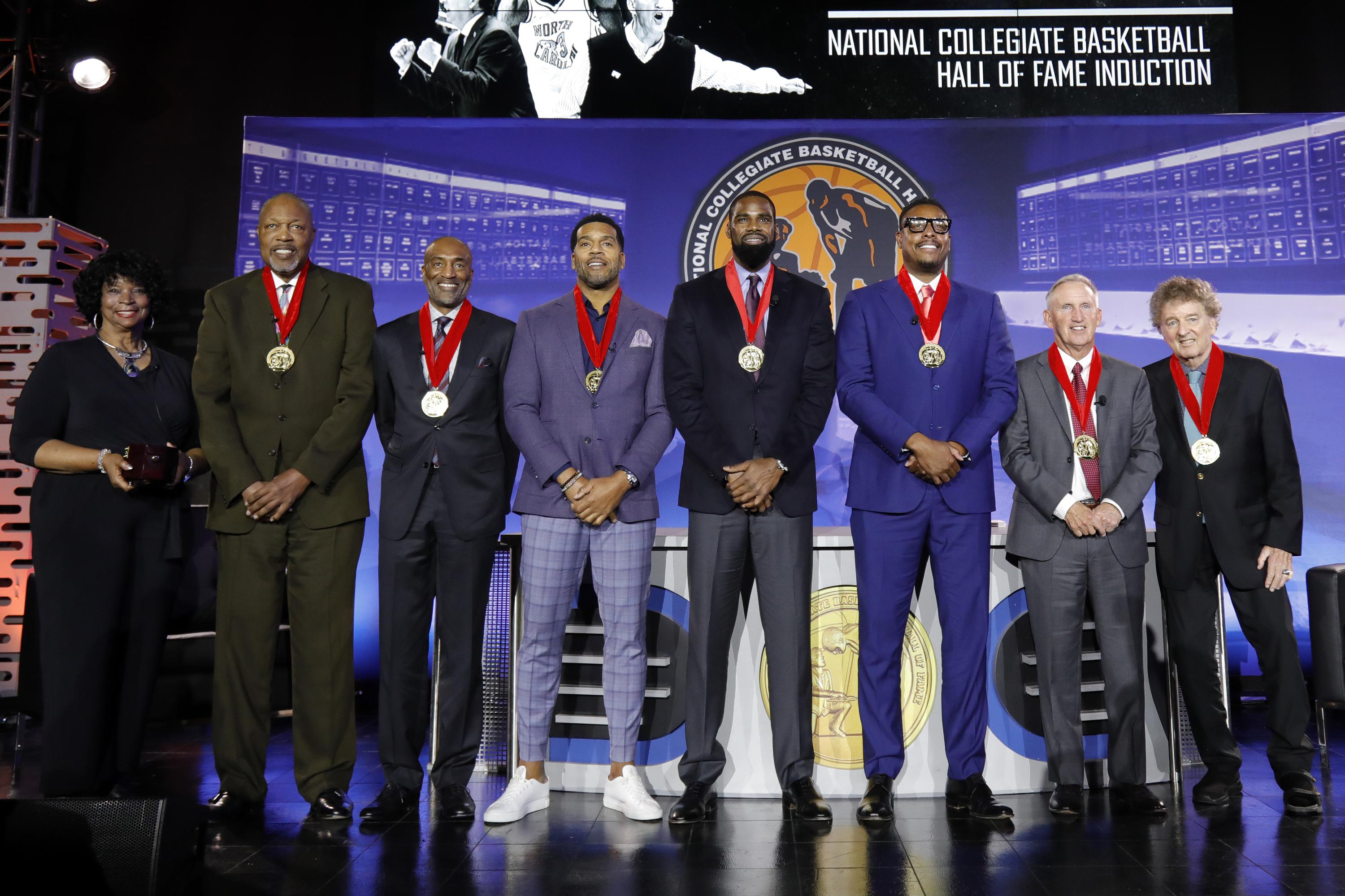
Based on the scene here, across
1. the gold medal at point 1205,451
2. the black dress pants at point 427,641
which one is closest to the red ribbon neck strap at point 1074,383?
the gold medal at point 1205,451

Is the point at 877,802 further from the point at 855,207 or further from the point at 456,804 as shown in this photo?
the point at 855,207

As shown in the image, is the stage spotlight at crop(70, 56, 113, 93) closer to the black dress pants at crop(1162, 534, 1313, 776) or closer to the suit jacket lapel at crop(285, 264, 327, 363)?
the suit jacket lapel at crop(285, 264, 327, 363)

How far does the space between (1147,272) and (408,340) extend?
14.8 ft

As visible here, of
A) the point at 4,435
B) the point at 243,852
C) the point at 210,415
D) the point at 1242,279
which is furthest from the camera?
the point at 1242,279

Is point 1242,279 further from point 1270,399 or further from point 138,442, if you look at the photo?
point 138,442

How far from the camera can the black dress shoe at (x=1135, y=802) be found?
130 inches

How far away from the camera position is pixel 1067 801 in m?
3.34

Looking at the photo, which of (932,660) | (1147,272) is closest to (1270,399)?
(932,660)

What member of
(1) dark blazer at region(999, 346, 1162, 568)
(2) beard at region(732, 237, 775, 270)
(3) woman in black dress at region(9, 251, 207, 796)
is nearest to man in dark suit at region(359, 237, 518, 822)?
(3) woman in black dress at region(9, 251, 207, 796)

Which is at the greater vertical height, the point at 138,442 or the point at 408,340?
the point at 408,340

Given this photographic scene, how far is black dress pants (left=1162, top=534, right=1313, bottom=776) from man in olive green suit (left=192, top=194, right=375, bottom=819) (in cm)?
283

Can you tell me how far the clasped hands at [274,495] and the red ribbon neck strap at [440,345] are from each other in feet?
1.75

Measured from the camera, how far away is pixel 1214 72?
6062 millimetres

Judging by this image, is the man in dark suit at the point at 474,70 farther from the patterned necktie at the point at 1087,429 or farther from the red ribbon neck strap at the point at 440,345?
the patterned necktie at the point at 1087,429
